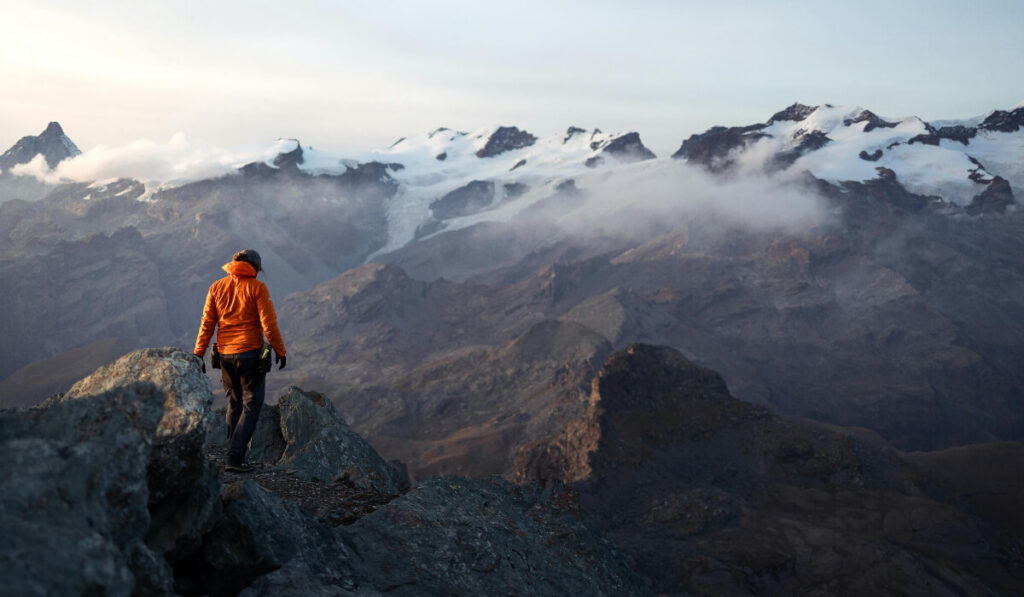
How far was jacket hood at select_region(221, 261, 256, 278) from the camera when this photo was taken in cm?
814

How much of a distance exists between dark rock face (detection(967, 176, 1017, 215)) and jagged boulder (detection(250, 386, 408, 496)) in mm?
214214

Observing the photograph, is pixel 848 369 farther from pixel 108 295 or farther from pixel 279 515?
pixel 108 295

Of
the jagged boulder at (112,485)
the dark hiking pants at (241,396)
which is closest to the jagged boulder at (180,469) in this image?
the jagged boulder at (112,485)

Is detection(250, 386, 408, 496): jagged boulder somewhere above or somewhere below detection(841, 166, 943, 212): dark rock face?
above

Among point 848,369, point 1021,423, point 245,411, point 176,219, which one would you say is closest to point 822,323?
point 848,369

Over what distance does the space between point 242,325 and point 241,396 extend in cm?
116

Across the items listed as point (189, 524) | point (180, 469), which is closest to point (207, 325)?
point (180, 469)

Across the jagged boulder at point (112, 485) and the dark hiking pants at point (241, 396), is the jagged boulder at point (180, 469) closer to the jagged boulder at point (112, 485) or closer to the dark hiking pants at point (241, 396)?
the jagged boulder at point (112, 485)

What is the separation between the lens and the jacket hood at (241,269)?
8.14 metres

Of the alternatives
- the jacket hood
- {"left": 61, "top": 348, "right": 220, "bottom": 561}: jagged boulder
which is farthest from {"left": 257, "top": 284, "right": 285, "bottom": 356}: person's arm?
{"left": 61, "top": 348, "right": 220, "bottom": 561}: jagged boulder

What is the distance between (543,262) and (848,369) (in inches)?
3680

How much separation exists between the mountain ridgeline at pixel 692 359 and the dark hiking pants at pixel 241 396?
220 centimetres

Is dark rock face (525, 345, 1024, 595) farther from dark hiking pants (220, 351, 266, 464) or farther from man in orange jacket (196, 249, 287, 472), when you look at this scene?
man in orange jacket (196, 249, 287, 472)

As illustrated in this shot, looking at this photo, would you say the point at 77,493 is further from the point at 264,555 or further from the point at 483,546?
the point at 483,546
